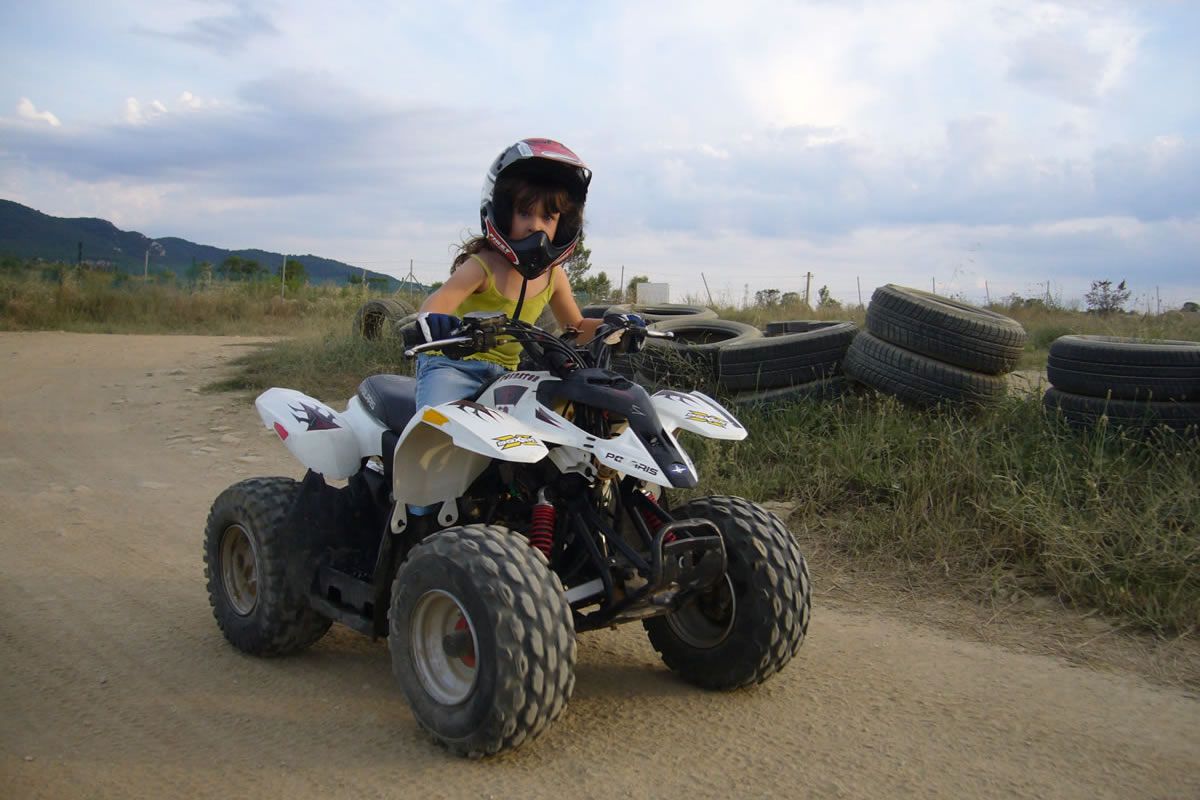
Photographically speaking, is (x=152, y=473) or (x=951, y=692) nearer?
(x=951, y=692)

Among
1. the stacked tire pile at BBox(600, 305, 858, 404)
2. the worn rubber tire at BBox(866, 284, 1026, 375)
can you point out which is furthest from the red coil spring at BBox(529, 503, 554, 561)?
the worn rubber tire at BBox(866, 284, 1026, 375)

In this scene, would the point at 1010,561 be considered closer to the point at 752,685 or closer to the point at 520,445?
the point at 752,685

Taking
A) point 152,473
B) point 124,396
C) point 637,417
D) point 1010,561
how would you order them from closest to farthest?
point 637,417
point 1010,561
point 152,473
point 124,396

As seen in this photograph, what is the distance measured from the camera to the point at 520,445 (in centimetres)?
353

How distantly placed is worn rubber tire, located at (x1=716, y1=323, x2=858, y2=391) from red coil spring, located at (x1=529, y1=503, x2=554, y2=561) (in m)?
4.81

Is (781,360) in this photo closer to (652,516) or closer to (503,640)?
(652,516)

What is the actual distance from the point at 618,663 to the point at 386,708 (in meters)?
1.08

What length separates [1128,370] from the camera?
6.99 m

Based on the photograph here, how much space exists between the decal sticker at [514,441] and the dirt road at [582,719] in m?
1.10

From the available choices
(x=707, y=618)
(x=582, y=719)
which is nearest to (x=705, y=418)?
(x=707, y=618)

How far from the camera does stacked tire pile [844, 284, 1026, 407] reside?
304 inches

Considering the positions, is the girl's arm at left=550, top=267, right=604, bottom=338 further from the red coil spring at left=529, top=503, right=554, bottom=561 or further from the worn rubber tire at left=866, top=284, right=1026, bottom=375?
the worn rubber tire at left=866, top=284, right=1026, bottom=375

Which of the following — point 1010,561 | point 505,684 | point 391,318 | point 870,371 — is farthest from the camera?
point 391,318

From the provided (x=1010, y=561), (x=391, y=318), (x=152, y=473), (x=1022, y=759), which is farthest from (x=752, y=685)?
(x=391, y=318)
